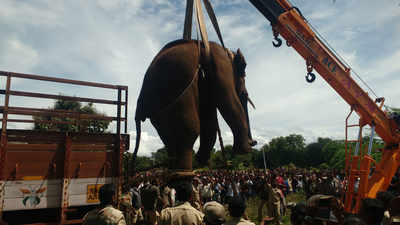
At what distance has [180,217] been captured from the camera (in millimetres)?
3398

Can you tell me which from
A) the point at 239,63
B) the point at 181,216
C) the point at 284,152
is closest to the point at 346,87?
the point at 239,63

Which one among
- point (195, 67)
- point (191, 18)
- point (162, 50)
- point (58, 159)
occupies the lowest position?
point (58, 159)

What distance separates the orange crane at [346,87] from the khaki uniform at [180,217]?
695cm

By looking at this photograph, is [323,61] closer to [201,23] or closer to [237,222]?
[201,23]

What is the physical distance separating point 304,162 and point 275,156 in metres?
6.66

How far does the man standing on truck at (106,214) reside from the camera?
3195mm

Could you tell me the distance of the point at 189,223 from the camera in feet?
11.1

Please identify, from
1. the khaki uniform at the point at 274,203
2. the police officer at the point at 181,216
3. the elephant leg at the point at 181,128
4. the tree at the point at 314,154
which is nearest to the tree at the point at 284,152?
the tree at the point at 314,154

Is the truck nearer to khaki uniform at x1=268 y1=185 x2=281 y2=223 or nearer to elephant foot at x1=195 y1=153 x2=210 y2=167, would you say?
elephant foot at x1=195 y1=153 x2=210 y2=167

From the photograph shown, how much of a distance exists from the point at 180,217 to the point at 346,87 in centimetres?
866

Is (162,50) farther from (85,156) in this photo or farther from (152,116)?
(85,156)

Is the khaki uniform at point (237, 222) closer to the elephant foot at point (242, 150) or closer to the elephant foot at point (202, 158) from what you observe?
the elephant foot at point (242, 150)

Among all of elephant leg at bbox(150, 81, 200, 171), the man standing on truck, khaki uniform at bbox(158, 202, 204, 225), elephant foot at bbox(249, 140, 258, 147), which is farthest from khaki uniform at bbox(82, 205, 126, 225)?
elephant foot at bbox(249, 140, 258, 147)

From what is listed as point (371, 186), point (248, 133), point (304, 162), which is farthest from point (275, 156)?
point (248, 133)
